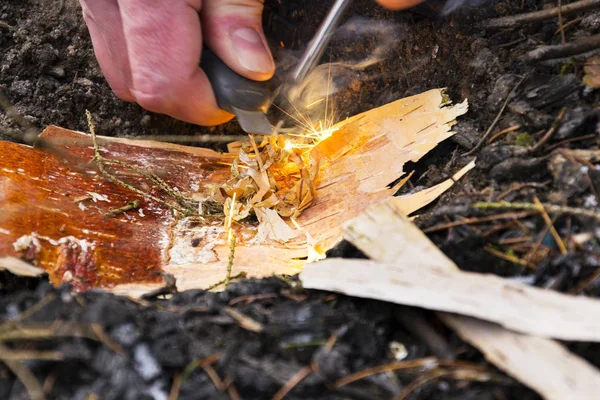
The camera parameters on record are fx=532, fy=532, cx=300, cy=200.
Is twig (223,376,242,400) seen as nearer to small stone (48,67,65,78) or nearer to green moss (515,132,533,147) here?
green moss (515,132,533,147)

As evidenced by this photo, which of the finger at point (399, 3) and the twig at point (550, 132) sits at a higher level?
the finger at point (399, 3)

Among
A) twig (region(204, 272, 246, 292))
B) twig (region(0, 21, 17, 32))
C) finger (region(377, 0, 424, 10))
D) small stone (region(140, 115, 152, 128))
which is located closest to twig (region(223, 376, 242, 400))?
twig (region(204, 272, 246, 292))

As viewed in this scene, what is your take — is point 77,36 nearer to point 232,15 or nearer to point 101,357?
point 232,15

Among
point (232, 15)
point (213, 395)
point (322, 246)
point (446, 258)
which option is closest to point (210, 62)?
point (232, 15)

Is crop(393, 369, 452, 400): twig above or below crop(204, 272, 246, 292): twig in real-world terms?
above

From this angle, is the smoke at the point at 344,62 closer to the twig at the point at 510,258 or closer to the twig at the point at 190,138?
the twig at the point at 190,138

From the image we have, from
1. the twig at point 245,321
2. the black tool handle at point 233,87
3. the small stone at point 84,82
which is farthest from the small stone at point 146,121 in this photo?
the twig at point 245,321
